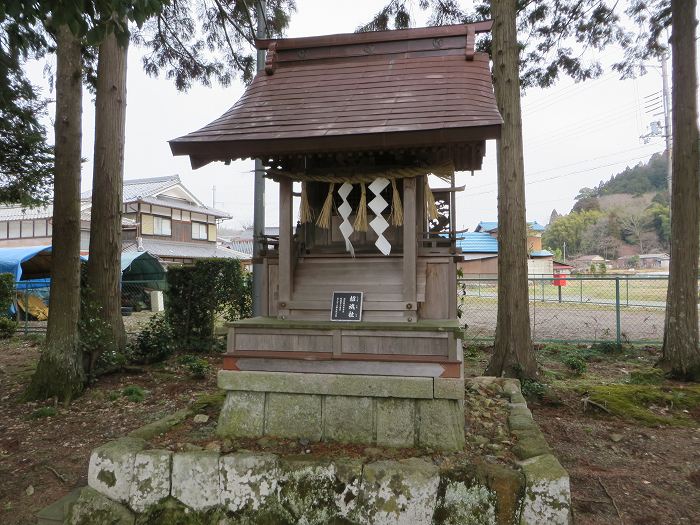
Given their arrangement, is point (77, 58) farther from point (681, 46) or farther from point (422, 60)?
point (681, 46)

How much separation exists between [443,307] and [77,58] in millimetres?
6643

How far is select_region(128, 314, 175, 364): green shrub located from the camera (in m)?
8.54

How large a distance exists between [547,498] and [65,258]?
6742 millimetres

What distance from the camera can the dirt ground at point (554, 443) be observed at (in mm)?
4012

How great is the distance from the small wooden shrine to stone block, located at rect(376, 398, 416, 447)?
0.01 meters

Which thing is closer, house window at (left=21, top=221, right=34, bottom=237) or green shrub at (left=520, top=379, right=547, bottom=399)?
green shrub at (left=520, top=379, right=547, bottom=399)

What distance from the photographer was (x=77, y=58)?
6.77m

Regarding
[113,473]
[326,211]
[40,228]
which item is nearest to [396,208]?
[326,211]

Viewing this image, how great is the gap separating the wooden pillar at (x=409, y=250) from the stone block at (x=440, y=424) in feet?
2.89

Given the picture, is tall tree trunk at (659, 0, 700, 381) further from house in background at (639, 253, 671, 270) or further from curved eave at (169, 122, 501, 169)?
house in background at (639, 253, 671, 270)

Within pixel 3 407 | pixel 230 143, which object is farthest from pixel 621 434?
pixel 3 407

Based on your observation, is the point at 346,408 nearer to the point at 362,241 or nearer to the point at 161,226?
the point at 362,241

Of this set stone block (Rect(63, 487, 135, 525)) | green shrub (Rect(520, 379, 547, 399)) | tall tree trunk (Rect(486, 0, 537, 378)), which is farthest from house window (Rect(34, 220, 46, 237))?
green shrub (Rect(520, 379, 547, 399))

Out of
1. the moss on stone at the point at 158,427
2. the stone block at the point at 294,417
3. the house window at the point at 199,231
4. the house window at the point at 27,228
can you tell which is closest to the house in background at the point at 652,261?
the house window at the point at 199,231
